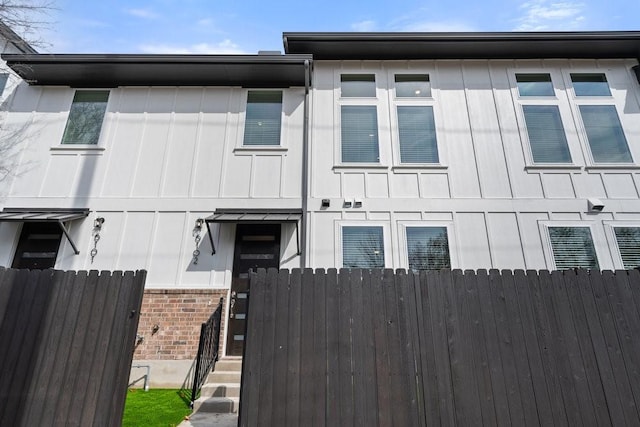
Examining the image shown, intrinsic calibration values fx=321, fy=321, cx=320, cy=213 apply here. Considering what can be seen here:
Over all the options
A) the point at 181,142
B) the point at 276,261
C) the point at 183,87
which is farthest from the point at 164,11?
the point at 276,261

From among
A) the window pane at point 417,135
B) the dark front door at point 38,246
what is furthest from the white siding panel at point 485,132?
the dark front door at point 38,246

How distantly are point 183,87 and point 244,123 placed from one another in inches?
73.5

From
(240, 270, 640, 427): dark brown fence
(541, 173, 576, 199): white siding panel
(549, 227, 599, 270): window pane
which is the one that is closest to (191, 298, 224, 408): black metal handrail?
(240, 270, 640, 427): dark brown fence

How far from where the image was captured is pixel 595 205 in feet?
21.7

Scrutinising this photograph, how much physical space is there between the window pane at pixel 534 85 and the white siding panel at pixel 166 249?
852cm

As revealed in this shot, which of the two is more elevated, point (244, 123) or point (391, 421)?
point (244, 123)

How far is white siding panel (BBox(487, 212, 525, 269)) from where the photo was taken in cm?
641

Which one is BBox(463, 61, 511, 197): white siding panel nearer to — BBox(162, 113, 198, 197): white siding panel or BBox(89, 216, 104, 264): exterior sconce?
BBox(162, 113, 198, 197): white siding panel

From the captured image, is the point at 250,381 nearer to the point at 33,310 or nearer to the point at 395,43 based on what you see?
the point at 33,310

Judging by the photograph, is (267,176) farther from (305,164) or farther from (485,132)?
(485,132)

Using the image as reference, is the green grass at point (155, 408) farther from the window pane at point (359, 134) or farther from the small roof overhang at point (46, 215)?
the window pane at point (359, 134)

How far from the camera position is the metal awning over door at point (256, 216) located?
622 centimetres

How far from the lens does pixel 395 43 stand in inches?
303

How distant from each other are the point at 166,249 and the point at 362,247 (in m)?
3.98
